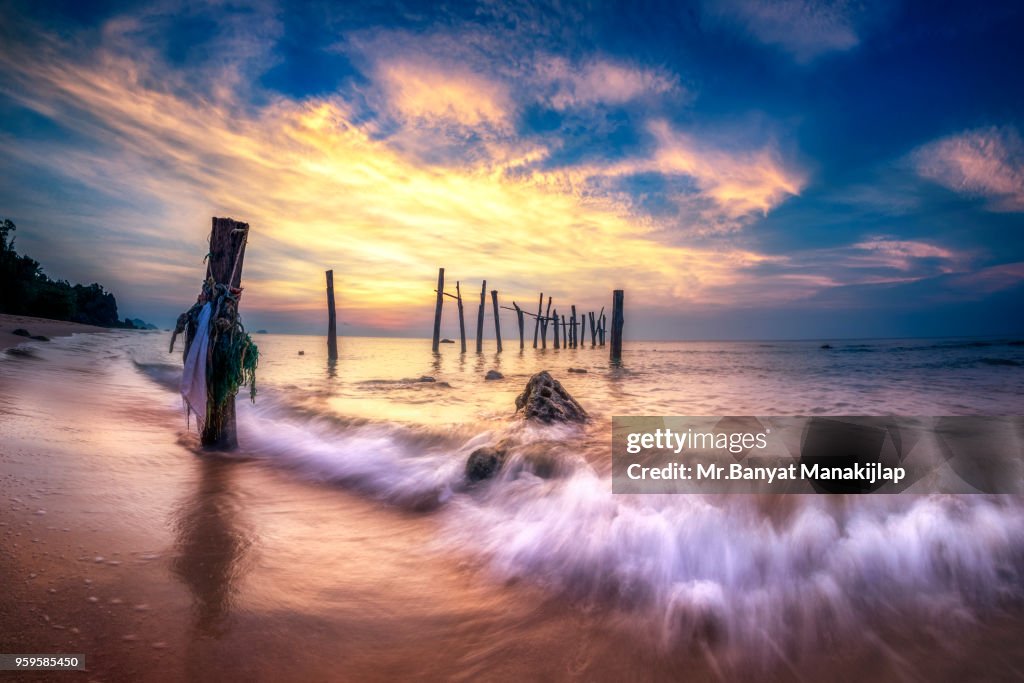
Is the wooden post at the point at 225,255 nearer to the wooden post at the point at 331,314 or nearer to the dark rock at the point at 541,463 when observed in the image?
the dark rock at the point at 541,463

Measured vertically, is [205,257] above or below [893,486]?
above

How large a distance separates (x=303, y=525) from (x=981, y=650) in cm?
410

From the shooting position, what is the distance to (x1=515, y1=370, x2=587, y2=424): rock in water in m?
6.60

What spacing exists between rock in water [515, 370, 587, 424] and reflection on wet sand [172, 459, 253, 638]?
4.00 meters

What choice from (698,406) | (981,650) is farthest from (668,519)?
(698,406)

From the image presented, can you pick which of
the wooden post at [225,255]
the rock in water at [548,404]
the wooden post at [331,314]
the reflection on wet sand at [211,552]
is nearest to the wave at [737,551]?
the reflection on wet sand at [211,552]

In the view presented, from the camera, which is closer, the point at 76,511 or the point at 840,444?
the point at 76,511

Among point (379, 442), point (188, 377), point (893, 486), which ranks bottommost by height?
point (379, 442)

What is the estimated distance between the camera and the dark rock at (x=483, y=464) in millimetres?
4637

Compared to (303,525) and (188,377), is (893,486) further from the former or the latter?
(188,377)

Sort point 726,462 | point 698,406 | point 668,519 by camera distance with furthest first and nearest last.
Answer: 1. point 698,406
2. point 726,462
3. point 668,519

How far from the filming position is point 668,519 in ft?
10.9

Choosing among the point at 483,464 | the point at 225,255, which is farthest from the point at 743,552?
the point at 225,255

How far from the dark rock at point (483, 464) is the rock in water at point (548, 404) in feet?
5.80
